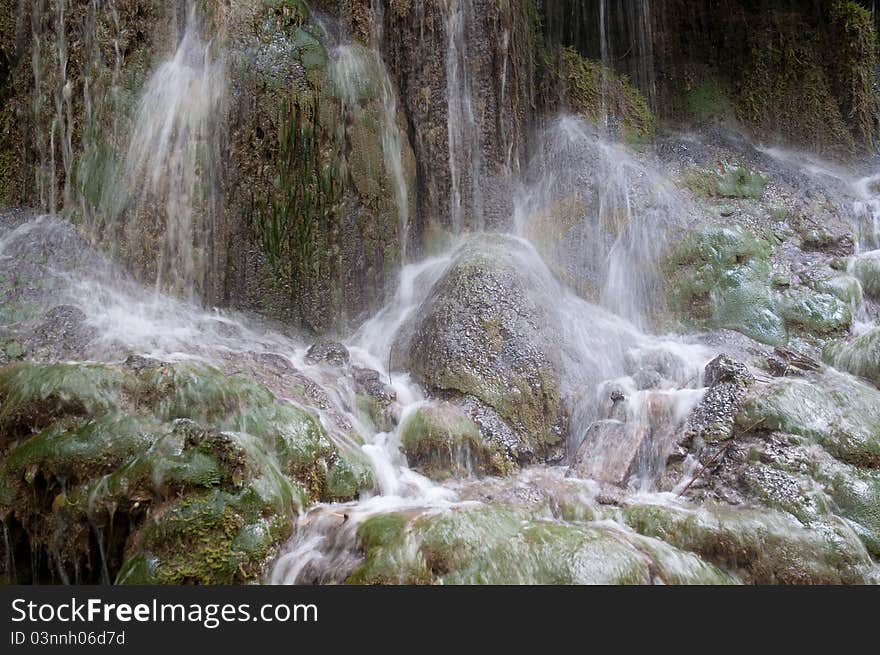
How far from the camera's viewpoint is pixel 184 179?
899cm

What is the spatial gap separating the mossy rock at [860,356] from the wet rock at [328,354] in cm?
522

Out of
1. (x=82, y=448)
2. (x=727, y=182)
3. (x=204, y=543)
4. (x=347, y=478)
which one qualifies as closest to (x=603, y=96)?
(x=727, y=182)

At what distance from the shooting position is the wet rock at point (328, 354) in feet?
27.3

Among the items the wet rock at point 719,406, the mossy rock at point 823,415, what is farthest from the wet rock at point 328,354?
the mossy rock at point 823,415

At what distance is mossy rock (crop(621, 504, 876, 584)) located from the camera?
5.77 m

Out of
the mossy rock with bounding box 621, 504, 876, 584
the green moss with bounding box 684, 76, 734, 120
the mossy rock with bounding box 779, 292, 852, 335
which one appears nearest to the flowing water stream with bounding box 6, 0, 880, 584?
the mossy rock with bounding box 779, 292, 852, 335

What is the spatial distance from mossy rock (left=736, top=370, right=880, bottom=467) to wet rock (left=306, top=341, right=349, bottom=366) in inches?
153

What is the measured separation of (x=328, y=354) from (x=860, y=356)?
18.1 ft

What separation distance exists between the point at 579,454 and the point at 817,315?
3.82m

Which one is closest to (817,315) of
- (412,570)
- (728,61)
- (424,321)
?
(424,321)

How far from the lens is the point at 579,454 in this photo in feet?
25.1

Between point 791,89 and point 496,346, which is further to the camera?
point 791,89

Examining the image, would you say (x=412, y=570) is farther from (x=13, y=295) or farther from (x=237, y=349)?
(x=13, y=295)

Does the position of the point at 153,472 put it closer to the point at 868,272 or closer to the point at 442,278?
the point at 442,278
